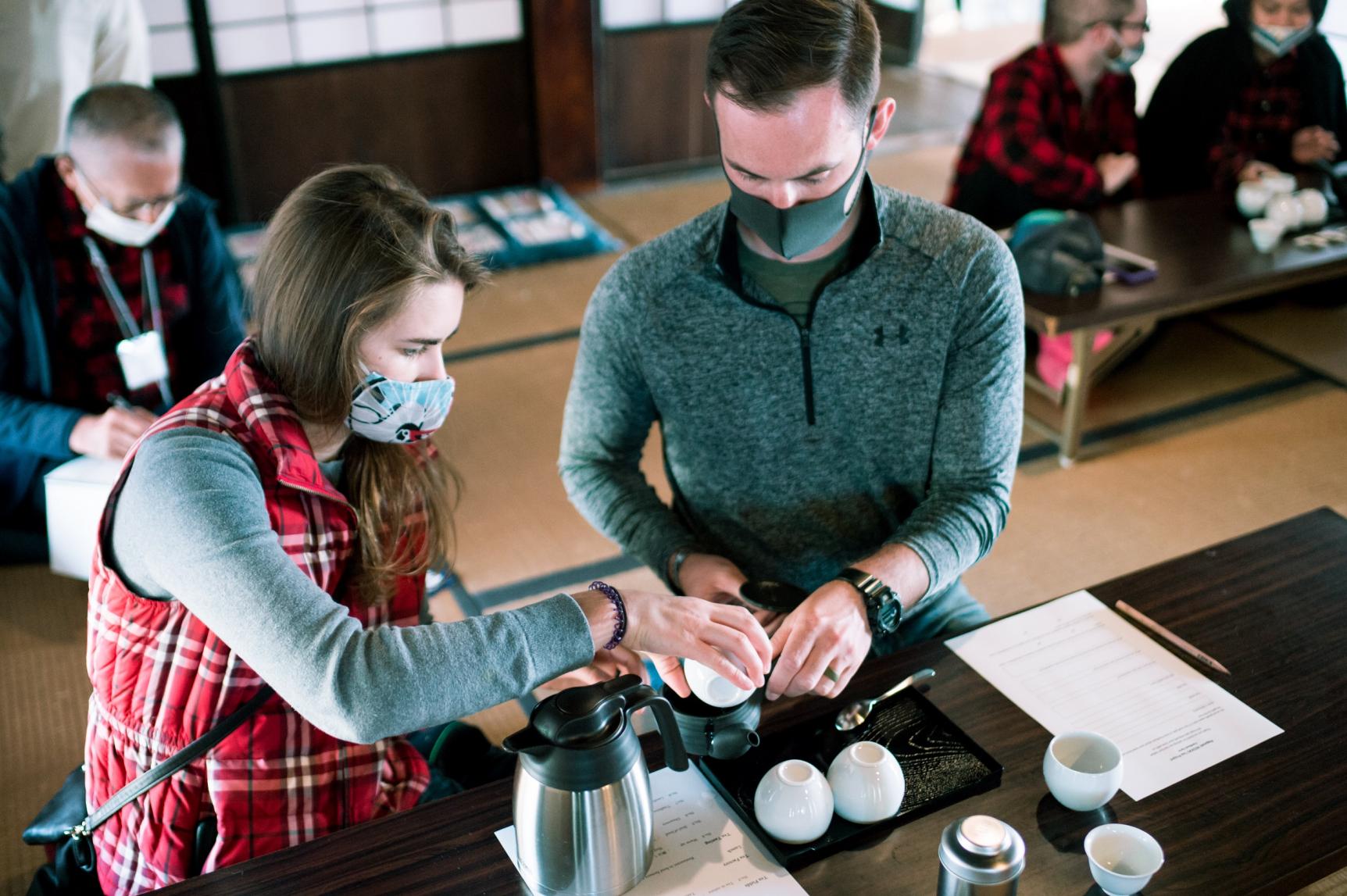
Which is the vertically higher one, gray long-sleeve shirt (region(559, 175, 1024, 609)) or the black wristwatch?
gray long-sleeve shirt (region(559, 175, 1024, 609))

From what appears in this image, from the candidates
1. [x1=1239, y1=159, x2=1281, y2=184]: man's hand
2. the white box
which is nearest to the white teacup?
[x1=1239, y1=159, x2=1281, y2=184]: man's hand

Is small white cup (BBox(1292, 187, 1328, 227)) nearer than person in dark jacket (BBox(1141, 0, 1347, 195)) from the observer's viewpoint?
Yes

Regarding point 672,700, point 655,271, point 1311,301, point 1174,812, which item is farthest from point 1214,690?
point 1311,301

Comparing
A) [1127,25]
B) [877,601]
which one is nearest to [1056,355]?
[1127,25]

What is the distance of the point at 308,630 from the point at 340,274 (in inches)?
16.8

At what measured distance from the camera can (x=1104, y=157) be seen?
12.1 feet

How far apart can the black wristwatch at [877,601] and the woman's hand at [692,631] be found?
0.20 metres

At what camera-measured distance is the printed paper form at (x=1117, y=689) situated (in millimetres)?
1317

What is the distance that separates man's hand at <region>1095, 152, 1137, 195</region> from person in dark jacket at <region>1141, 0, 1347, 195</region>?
429 millimetres

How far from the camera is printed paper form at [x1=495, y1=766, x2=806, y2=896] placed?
1.16 meters

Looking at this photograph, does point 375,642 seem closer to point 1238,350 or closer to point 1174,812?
point 1174,812

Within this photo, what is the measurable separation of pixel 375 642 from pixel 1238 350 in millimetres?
3379

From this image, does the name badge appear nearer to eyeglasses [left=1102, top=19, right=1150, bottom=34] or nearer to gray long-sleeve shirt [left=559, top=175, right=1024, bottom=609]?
gray long-sleeve shirt [left=559, top=175, right=1024, bottom=609]

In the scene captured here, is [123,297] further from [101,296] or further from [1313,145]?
[1313,145]
